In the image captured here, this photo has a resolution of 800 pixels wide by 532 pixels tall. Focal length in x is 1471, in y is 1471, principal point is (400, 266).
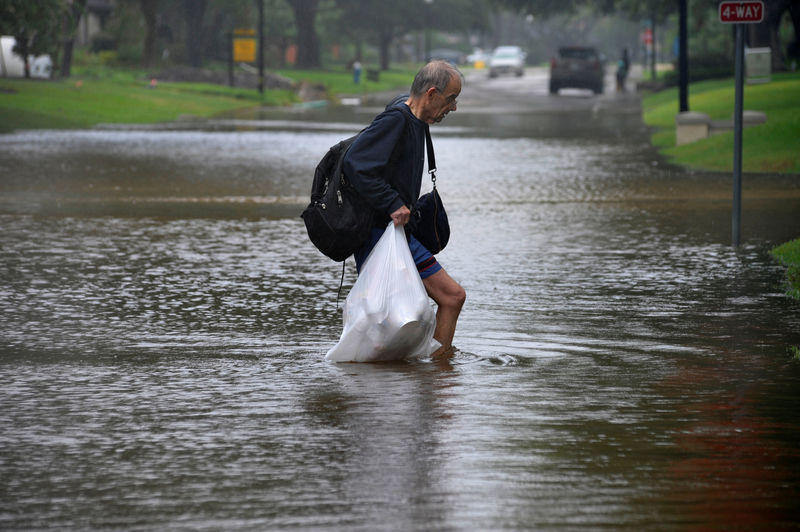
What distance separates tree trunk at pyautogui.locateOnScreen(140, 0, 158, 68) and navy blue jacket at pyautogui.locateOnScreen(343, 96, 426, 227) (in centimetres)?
5672

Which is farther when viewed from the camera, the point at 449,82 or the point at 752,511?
the point at 449,82

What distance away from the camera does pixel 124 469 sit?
214 inches

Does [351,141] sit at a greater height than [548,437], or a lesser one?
greater

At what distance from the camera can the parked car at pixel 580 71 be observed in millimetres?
59844

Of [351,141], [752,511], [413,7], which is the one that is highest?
[413,7]

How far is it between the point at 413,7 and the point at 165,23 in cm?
1463

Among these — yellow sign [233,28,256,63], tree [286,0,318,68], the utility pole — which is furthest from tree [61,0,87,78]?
tree [286,0,318,68]

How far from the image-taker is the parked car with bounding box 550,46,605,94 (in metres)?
59.8

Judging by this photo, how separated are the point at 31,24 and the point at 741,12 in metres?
34.3

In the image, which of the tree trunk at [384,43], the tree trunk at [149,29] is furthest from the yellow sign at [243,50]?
the tree trunk at [384,43]

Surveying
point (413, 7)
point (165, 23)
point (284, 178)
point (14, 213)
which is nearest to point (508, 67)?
point (413, 7)

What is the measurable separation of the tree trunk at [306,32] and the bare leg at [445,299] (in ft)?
240

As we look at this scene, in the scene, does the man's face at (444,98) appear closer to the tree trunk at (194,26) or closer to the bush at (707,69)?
the bush at (707,69)

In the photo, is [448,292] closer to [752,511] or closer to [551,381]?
[551,381]
